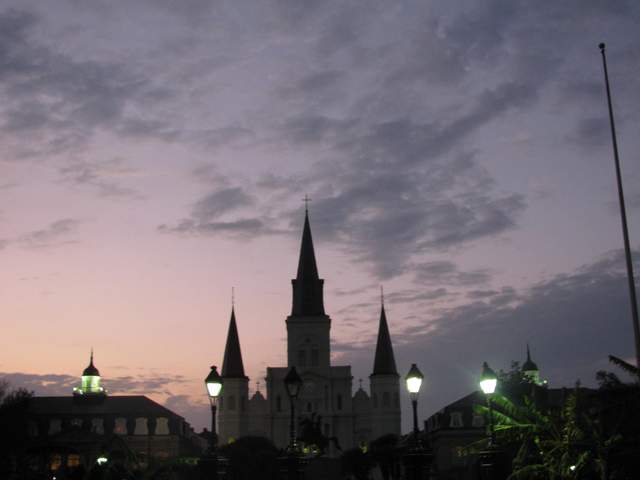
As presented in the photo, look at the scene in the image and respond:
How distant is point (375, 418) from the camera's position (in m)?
124

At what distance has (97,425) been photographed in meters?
109

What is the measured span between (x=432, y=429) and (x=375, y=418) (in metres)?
20.8

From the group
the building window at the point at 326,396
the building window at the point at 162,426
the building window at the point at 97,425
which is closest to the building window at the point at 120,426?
the building window at the point at 97,425

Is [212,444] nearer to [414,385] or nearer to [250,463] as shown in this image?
[414,385]

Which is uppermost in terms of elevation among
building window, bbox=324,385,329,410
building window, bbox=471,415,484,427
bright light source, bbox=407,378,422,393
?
building window, bbox=324,385,329,410

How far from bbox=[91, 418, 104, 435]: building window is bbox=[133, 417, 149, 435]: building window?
3.96 meters

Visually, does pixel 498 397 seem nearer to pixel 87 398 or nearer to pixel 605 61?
pixel 605 61

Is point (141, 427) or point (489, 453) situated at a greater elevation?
point (141, 427)

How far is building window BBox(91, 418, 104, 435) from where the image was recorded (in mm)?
108438

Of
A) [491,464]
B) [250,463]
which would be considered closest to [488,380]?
[491,464]

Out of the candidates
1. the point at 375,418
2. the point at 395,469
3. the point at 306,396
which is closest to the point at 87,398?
the point at 306,396

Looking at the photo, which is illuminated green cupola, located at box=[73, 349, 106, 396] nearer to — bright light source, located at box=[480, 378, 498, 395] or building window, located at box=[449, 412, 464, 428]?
building window, located at box=[449, 412, 464, 428]

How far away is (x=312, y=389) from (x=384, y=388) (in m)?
9.97

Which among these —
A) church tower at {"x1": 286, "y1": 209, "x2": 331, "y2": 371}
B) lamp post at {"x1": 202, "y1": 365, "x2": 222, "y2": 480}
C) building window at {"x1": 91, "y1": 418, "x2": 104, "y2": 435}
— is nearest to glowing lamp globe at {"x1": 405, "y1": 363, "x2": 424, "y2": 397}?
lamp post at {"x1": 202, "y1": 365, "x2": 222, "y2": 480}
